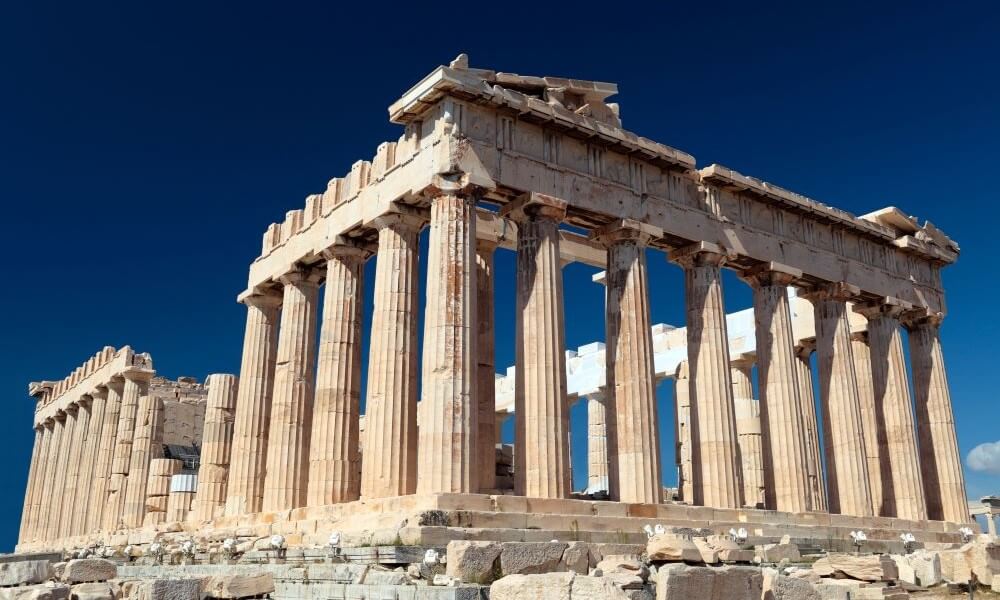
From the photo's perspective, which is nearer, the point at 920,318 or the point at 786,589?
the point at 786,589

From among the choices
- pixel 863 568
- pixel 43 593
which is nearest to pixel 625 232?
pixel 863 568

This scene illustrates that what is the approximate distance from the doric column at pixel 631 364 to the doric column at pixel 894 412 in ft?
39.0

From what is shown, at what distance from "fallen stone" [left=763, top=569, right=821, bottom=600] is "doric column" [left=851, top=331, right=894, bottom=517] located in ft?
70.6

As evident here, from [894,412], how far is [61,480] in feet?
129

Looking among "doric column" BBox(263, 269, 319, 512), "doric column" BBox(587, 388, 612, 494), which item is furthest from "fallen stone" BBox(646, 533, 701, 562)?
"doric column" BBox(587, 388, 612, 494)

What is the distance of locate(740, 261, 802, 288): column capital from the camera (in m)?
29.4

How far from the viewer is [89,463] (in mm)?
43938

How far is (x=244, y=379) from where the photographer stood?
30359mm

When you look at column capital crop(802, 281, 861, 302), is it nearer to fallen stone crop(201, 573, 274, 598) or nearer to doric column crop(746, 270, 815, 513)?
doric column crop(746, 270, 815, 513)

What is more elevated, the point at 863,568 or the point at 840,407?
the point at 840,407

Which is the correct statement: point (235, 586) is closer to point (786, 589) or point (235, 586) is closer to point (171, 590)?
point (171, 590)

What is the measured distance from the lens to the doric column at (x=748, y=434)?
35.3 m

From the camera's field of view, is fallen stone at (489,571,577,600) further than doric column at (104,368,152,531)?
No

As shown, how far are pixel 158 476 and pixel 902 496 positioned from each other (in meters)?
27.0
